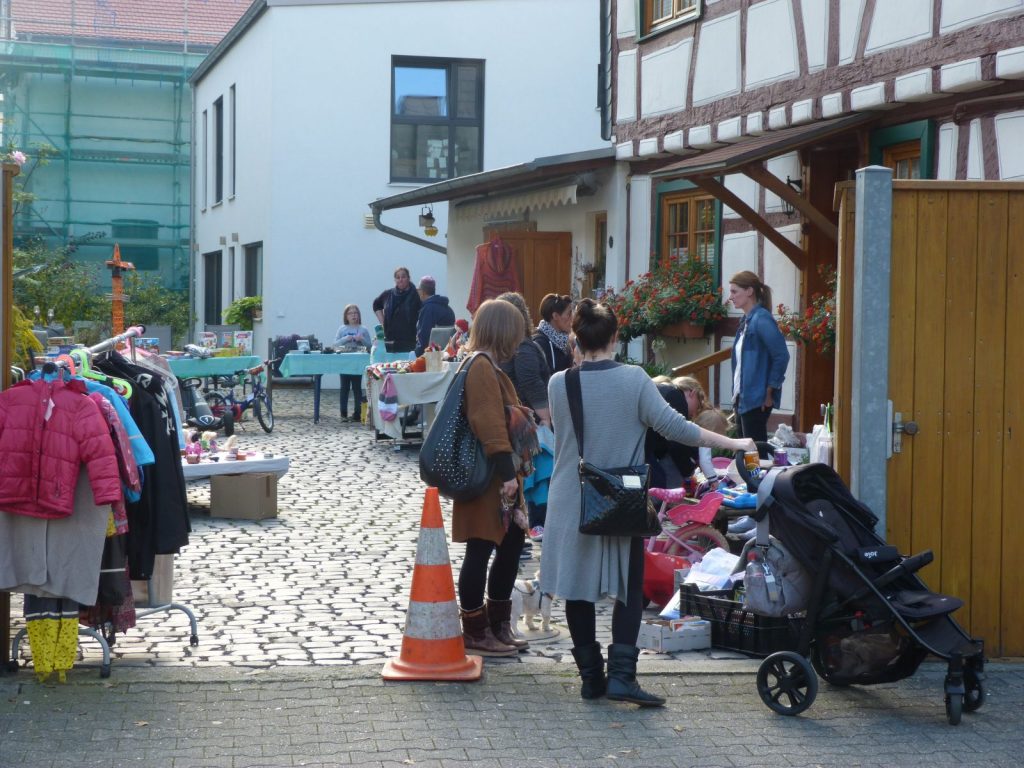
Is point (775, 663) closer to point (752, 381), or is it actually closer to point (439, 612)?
point (439, 612)

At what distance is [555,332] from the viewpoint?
8.95m

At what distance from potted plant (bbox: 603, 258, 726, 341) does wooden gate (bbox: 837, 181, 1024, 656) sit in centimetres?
718

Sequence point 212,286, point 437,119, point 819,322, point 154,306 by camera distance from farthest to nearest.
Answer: point 212,286
point 154,306
point 437,119
point 819,322

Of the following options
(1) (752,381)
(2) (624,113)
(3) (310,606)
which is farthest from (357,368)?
(3) (310,606)

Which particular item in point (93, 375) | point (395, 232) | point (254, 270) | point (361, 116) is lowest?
point (93, 375)

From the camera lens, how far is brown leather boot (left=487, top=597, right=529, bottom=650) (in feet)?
21.9

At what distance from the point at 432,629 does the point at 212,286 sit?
28.8 meters

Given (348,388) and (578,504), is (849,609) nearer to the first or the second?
(578,504)

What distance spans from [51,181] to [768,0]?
87.5 feet

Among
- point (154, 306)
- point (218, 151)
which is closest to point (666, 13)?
point (218, 151)

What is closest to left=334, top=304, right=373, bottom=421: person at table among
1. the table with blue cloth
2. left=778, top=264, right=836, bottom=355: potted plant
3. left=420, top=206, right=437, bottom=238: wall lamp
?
the table with blue cloth

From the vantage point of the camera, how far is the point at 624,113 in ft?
50.1

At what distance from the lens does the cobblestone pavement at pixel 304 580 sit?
668 centimetres

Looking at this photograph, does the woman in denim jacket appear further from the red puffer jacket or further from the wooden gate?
the red puffer jacket
